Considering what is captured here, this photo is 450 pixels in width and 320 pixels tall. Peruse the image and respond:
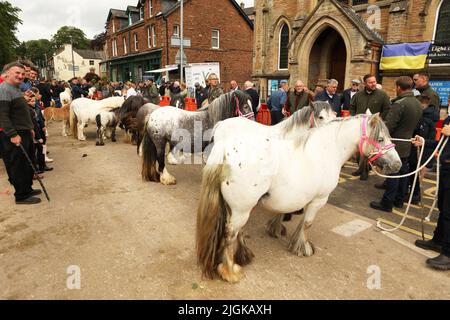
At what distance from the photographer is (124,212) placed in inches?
174

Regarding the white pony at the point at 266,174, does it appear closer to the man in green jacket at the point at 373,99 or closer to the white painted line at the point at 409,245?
the white painted line at the point at 409,245

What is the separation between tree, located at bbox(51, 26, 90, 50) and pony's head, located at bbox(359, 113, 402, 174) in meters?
90.7

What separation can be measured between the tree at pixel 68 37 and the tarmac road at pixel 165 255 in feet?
289

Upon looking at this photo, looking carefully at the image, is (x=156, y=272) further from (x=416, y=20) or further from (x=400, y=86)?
(x=416, y=20)

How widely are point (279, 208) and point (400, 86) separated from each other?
10.9ft

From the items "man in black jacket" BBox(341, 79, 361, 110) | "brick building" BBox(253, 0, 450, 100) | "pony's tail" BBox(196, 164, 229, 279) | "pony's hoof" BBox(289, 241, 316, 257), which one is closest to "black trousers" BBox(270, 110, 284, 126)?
"man in black jacket" BBox(341, 79, 361, 110)

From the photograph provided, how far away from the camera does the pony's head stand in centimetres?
302

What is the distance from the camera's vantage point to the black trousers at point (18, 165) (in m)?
4.55

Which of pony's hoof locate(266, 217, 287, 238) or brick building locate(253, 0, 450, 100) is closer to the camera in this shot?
pony's hoof locate(266, 217, 287, 238)

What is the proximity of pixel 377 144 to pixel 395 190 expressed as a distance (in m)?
2.15

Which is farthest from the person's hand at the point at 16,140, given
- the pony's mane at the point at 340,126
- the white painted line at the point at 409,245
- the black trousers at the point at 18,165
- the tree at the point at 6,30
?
the tree at the point at 6,30

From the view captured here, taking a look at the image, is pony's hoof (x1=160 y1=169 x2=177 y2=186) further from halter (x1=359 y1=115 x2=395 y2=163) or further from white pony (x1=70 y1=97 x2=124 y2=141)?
white pony (x1=70 y1=97 x2=124 y2=141)
